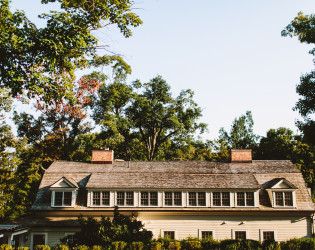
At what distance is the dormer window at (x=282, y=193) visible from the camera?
2633 cm

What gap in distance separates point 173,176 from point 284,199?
979 centimetres

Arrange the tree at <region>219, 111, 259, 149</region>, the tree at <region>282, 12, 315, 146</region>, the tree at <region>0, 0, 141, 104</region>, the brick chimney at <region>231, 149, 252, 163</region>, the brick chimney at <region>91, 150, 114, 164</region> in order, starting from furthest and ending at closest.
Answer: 1. the tree at <region>219, 111, 259, 149</region>
2. the brick chimney at <region>91, 150, 114, 164</region>
3. the brick chimney at <region>231, 149, 252, 163</region>
4. the tree at <region>282, 12, 315, 146</region>
5. the tree at <region>0, 0, 141, 104</region>

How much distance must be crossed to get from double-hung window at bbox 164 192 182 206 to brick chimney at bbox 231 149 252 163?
284 inches

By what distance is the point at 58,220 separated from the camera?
2573cm

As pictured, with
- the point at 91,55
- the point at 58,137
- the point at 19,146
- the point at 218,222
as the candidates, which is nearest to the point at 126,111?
the point at 58,137

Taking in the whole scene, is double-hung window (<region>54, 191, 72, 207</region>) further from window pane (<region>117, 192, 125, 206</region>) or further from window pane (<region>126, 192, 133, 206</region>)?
window pane (<region>126, 192, 133, 206</region>)

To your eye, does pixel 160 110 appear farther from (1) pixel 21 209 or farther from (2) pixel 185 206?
(1) pixel 21 209

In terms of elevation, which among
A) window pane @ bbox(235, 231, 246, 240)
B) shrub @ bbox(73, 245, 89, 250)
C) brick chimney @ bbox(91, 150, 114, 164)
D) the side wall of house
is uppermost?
brick chimney @ bbox(91, 150, 114, 164)

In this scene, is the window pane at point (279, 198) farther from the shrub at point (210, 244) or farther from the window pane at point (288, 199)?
the shrub at point (210, 244)

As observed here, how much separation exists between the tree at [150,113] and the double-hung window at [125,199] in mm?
13702

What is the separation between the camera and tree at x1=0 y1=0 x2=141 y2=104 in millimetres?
14961

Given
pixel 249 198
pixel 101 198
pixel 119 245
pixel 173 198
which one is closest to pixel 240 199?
pixel 249 198

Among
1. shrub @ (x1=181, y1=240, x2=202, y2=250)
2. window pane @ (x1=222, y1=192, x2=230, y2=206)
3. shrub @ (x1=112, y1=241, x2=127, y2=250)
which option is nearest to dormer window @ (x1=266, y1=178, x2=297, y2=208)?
window pane @ (x1=222, y1=192, x2=230, y2=206)

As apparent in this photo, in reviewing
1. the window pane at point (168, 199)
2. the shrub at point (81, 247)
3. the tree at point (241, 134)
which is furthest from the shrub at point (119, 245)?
the tree at point (241, 134)
